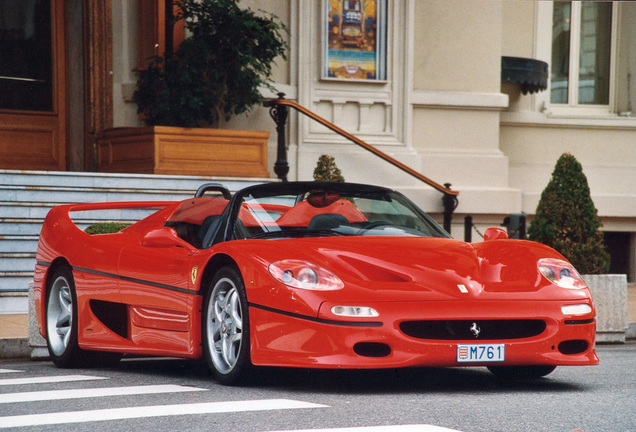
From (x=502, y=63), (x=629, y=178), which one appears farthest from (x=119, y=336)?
(x=629, y=178)

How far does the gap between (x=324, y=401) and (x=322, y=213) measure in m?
1.65

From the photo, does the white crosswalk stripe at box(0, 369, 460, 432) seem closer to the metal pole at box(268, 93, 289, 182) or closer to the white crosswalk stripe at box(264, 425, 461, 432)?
the white crosswalk stripe at box(264, 425, 461, 432)

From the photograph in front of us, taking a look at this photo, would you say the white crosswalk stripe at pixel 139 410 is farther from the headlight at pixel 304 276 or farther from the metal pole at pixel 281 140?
the metal pole at pixel 281 140

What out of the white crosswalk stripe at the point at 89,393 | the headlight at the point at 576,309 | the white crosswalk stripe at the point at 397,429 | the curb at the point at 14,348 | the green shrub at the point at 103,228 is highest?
the green shrub at the point at 103,228

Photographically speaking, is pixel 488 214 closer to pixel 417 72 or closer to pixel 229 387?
pixel 417 72

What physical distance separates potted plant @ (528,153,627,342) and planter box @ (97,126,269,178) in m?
4.77

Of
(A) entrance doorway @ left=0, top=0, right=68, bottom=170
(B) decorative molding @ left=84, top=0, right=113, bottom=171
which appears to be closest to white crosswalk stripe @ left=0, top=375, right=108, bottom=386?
(B) decorative molding @ left=84, top=0, right=113, bottom=171

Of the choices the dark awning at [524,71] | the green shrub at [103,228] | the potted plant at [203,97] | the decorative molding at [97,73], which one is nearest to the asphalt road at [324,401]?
the green shrub at [103,228]

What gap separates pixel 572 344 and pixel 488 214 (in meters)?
10.8

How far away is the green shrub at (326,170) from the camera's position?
47.1 ft

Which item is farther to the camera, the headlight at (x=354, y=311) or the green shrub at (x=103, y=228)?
the green shrub at (x=103, y=228)

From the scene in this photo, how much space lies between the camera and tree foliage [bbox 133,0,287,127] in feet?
46.0

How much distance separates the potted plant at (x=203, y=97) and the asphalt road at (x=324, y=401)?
709 centimetres

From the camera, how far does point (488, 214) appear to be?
54.1 feet
